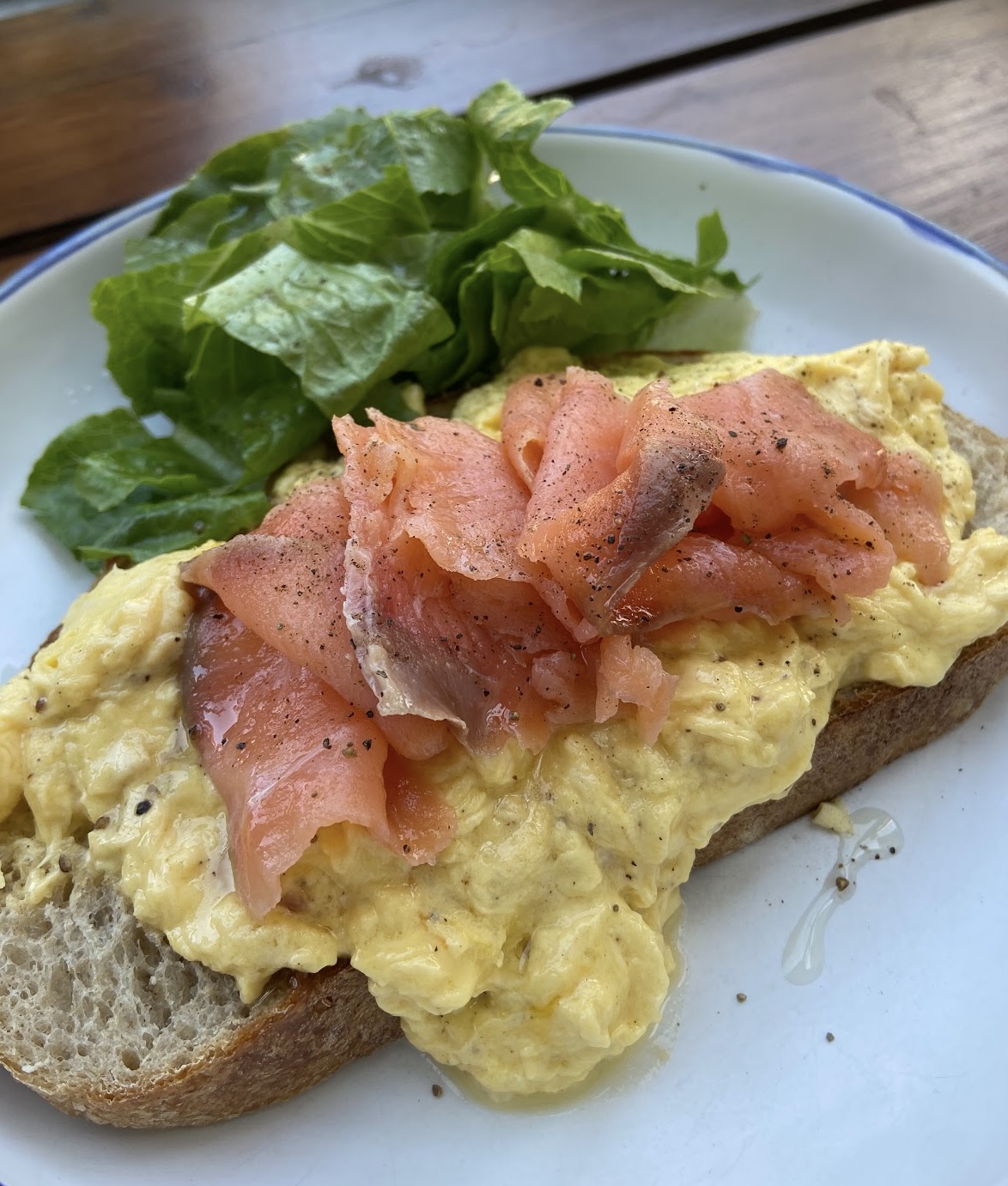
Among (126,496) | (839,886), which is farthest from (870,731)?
(126,496)

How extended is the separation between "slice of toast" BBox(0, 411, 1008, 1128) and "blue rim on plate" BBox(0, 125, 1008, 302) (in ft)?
6.59

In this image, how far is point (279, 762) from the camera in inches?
71.9

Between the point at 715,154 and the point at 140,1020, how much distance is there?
325 cm

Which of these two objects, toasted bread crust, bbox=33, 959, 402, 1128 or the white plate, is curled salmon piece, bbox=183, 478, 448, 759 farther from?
the white plate

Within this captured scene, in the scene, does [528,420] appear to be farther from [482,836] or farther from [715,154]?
[715,154]

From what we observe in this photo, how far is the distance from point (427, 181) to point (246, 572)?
1657 millimetres

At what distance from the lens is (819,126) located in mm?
3977

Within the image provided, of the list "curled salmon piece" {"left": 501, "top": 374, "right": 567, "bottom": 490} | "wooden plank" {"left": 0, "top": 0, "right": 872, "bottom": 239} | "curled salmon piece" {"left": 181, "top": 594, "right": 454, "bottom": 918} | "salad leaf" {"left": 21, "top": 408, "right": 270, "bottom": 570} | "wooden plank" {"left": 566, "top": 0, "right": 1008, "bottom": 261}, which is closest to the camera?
"curled salmon piece" {"left": 181, "top": 594, "right": 454, "bottom": 918}

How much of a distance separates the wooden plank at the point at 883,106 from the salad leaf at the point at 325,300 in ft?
3.96

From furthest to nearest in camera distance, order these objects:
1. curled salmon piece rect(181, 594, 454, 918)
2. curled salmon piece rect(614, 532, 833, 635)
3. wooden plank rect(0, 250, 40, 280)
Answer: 1. wooden plank rect(0, 250, 40, 280)
2. curled salmon piece rect(614, 532, 833, 635)
3. curled salmon piece rect(181, 594, 454, 918)

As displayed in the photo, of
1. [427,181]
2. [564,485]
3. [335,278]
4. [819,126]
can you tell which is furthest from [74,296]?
[819,126]

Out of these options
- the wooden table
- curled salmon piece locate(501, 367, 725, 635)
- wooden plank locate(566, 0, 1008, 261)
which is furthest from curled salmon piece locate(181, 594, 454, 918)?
wooden plank locate(566, 0, 1008, 261)

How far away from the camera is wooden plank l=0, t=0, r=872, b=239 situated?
397 centimetres

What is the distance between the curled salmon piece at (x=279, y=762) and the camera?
1737mm
